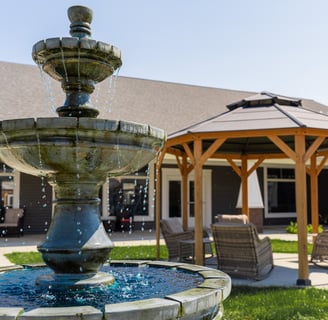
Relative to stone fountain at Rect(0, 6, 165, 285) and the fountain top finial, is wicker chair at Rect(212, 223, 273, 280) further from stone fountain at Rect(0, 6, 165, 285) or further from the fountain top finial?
the fountain top finial

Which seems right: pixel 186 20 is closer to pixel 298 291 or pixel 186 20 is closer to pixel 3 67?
pixel 298 291

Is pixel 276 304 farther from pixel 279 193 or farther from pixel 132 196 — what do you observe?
pixel 279 193

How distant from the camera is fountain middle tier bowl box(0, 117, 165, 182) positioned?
329 centimetres

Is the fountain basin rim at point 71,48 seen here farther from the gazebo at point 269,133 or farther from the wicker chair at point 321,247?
the wicker chair at point 321,247

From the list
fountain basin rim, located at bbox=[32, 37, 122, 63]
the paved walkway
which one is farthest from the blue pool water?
the paved walkway

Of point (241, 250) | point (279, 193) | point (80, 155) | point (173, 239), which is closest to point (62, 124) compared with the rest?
point (80, 155)

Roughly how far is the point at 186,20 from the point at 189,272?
5.70 metres

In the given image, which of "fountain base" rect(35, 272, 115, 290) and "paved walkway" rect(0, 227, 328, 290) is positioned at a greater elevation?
"fountain base" rect(35, 272, 115, 290)

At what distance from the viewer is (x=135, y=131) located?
3.49 meters

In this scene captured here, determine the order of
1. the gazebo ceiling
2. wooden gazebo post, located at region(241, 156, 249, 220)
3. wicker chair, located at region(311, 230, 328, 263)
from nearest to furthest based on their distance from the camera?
the gazebo ceiling
wicker chair, located at region(311, 230, 328, 263)
wooden gazebo post, located at region(241, 156, 249, 220)

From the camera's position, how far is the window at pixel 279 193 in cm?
2058

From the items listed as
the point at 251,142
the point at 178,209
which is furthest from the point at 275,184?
the point at 251,142

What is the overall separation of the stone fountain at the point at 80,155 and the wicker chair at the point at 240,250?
10.6ft

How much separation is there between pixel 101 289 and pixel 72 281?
25cm
